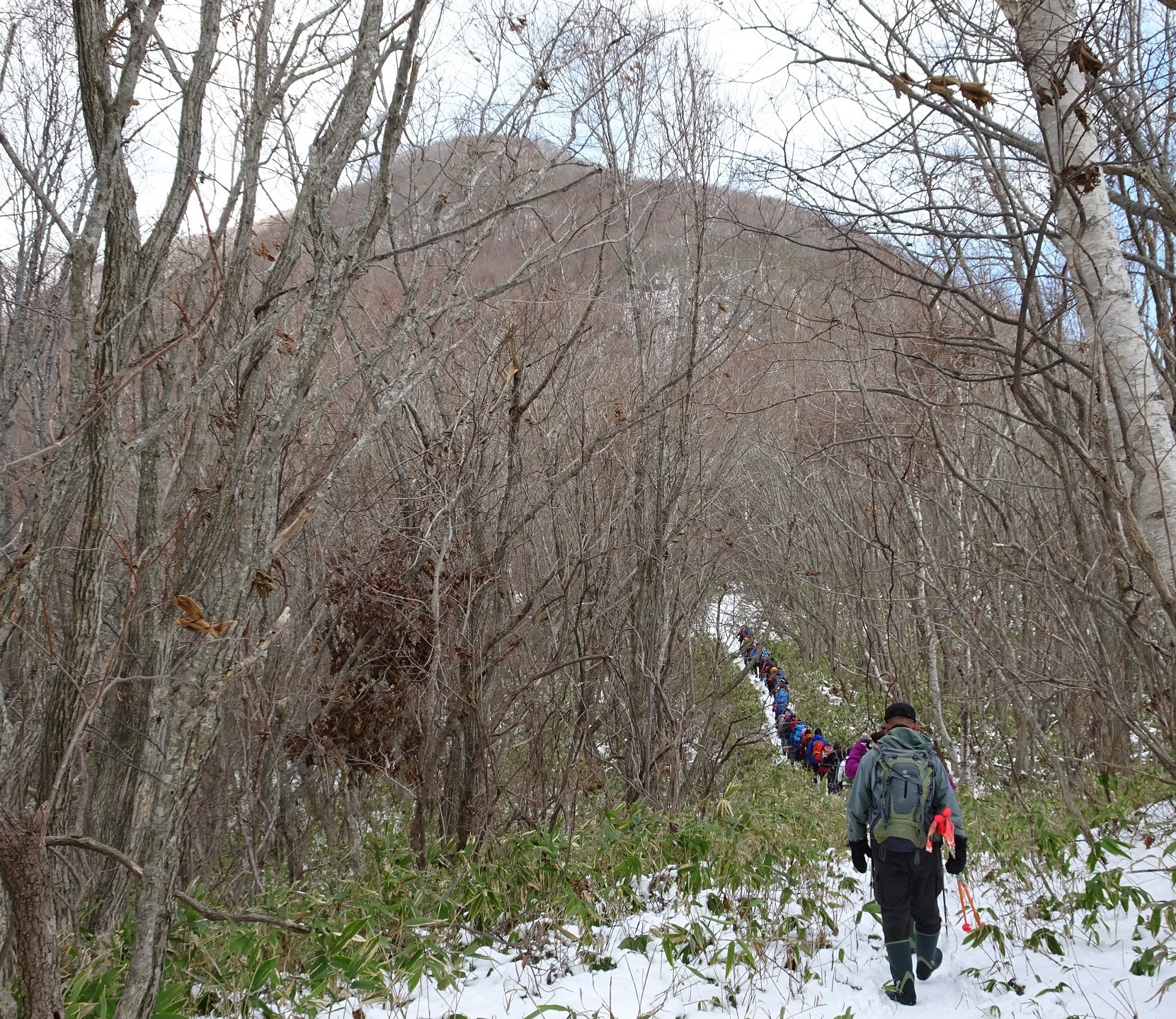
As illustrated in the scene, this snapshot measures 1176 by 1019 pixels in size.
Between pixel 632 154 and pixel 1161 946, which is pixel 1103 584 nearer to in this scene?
pixel 1161 946

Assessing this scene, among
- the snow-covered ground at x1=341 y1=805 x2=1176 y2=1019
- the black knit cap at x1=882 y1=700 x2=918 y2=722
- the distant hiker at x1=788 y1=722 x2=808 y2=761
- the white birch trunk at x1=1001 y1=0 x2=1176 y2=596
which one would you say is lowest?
the distant hiker at x1=788 y1=722 x2=808 y2=761

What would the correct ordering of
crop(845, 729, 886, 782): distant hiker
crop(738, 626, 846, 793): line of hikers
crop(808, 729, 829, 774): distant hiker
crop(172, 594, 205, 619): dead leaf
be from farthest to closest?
crop(808, 729, 829, 774): distant hiker < crop(738, 626, 846, 793): line of hikers < crop(845, 729, 886, 782): distant hiker < crop(172, 594, 205, 619): dead leaf

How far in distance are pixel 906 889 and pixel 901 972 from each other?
1.22ft

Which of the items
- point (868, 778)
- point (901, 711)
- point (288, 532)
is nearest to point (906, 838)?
point (868, 778)

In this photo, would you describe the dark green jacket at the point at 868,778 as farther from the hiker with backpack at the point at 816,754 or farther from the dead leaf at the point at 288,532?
the hiker with backpack at the point at 816,754

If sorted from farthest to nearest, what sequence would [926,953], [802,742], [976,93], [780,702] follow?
[780,702] < [802,742] < [926,953] < [976,93]

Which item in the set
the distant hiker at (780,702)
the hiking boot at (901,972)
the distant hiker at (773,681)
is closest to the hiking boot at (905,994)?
the hiking boot at (901,972)

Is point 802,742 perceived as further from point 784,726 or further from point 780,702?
point 780,702

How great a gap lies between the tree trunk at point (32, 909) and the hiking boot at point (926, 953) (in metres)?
3.55

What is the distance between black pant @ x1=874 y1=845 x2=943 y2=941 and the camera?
3898 millimetres

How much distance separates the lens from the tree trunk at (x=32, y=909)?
213cm

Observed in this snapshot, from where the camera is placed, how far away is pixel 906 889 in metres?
3.93

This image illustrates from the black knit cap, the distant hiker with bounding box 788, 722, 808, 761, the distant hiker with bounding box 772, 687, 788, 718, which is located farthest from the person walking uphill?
the distant hiker with bounding box 772, 687, 788, 718

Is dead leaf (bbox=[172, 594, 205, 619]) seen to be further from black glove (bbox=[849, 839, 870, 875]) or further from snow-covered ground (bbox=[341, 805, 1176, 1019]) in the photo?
black glove (bbox=[849, 839, 870, 875])
